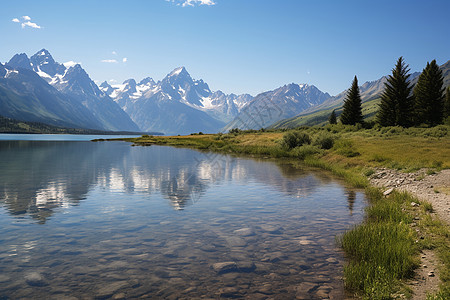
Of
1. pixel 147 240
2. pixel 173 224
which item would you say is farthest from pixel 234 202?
pixel 147 240

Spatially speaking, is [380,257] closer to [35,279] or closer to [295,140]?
[35,279]

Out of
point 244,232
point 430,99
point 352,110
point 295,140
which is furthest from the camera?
point 352,110

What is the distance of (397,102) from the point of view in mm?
79125

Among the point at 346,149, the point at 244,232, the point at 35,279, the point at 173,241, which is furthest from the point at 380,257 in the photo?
the point at 346,149

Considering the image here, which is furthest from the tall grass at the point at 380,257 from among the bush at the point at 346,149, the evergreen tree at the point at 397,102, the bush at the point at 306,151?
the evergreen tree at the point at 397,102

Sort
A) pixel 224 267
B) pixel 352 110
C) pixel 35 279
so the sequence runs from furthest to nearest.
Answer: pixel 352 110, pixel 224 267, pixel 35 279

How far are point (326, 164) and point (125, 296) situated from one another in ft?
122

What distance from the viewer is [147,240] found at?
13.8 m

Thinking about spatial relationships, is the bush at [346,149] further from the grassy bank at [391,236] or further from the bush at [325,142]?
the grassy bank at [391,236]

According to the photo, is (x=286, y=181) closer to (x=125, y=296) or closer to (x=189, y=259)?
(x=189, y=259)

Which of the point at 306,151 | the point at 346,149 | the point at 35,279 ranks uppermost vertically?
the point at 346,149

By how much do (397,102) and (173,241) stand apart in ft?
270

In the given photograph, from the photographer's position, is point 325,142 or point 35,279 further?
point 325,142

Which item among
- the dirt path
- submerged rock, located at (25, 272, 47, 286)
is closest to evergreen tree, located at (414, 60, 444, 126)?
the dirt path
